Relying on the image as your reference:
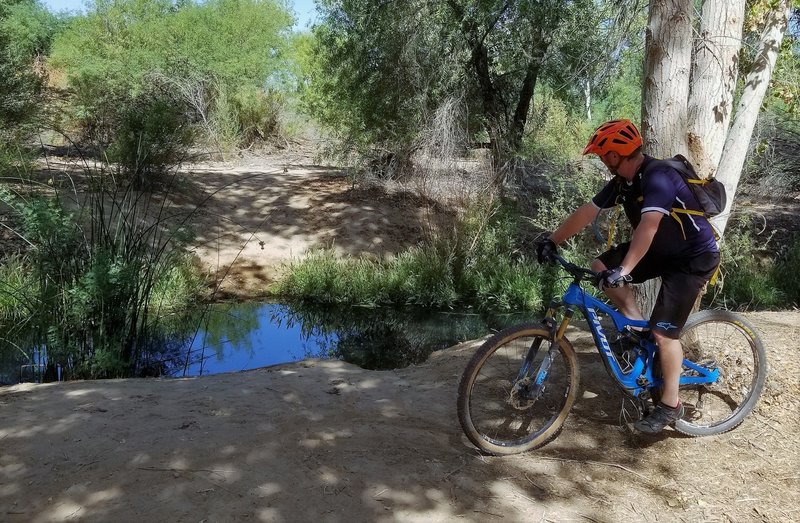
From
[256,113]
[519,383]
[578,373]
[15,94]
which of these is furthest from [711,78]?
[256,113]

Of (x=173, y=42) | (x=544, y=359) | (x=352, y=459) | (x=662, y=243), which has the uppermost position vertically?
(x=173, y=42)

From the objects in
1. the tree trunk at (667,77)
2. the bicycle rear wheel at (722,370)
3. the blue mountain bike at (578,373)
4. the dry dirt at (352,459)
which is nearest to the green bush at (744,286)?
the dry dirt at (352,459)

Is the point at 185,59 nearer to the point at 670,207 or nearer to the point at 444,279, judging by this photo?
the point at 444,279

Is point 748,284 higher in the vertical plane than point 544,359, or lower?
lower

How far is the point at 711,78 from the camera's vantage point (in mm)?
4059

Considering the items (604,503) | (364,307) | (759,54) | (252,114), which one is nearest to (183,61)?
(252,114)

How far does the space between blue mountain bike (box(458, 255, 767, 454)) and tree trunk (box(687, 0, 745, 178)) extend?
3.56 ft

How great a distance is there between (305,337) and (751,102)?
575 cm

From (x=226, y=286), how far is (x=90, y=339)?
15.4 feet

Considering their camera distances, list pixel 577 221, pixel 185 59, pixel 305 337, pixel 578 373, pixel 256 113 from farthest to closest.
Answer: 1. pixel 256 113
2. pixel 185 59
3. pixel 305 337
4. pixel 577 221
5. pixel 578 373

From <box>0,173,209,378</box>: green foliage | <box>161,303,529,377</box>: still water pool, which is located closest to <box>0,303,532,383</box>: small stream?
<box>161,303,529,377</box>: still water pool

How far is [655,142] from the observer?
4.00 m

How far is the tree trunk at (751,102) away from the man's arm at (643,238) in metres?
2.11

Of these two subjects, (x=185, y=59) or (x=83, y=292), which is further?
(x=185, y=59)
